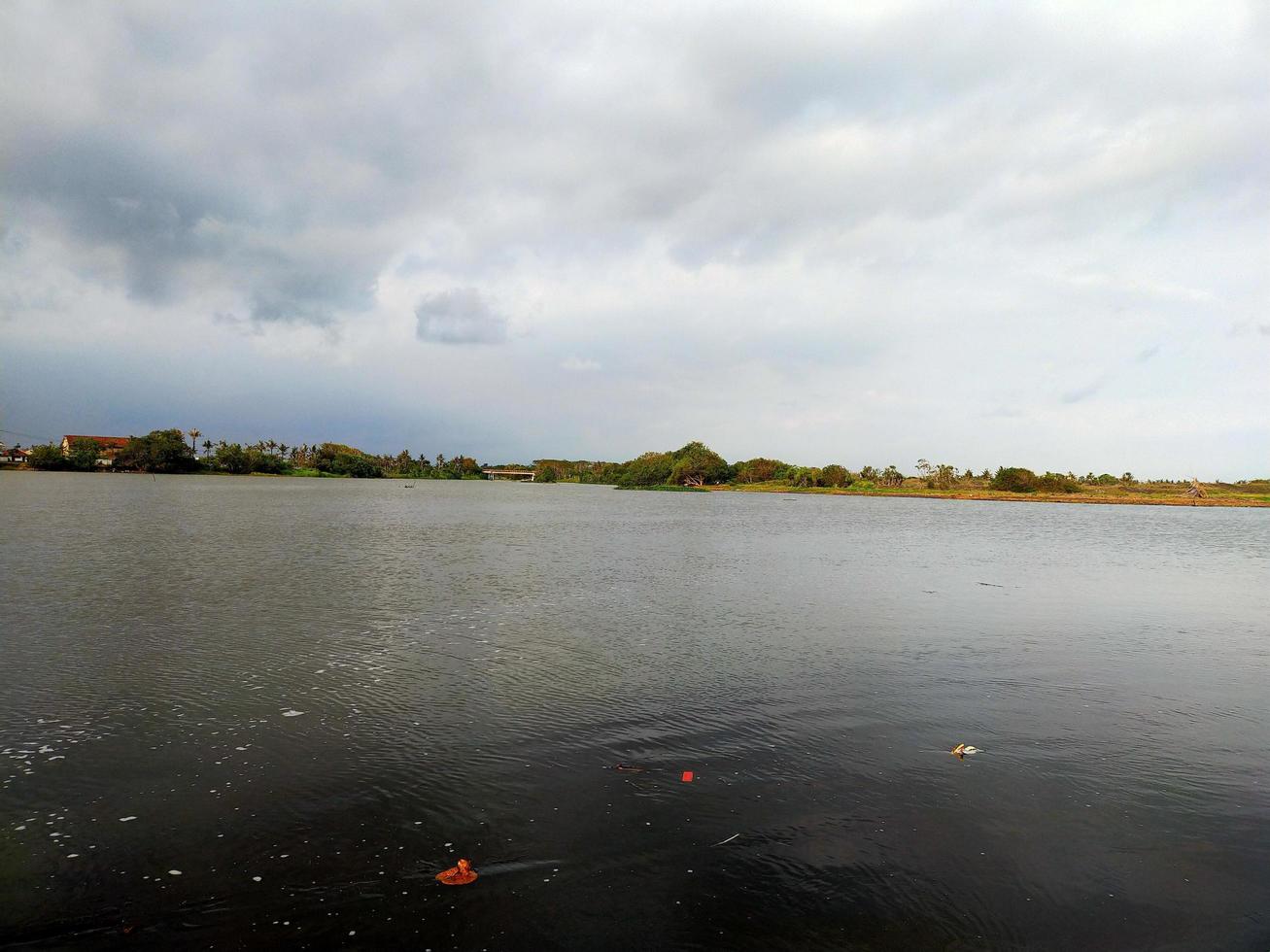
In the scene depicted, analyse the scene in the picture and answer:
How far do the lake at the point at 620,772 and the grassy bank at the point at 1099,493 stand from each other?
13897 centimetres

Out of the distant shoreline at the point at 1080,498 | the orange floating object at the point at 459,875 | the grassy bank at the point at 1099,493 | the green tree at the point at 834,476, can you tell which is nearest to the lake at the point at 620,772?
the orange floating object at the point at 459,875

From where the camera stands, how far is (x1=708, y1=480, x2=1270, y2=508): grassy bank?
140500mm

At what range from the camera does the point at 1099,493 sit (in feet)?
497

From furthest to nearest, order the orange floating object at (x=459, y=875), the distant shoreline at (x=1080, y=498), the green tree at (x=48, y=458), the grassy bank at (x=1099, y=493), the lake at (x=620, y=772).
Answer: the green tree at (x=48, y=458) < the grassy bank at (x=1099, y=493) < the distant shoreline at (x=1080, y=498) < the orange floating object at (x=459, y=875) < the lake at (x=620, y=772)

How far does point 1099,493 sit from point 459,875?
6986 inches

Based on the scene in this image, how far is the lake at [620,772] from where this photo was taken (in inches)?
250

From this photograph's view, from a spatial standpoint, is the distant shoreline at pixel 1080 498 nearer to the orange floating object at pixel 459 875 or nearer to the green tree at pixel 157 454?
the orange floating object at pixel 459 875

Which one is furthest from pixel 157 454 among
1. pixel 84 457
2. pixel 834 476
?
pixel 834 476

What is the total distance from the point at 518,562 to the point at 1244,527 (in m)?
79.5

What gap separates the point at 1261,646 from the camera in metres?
18.1

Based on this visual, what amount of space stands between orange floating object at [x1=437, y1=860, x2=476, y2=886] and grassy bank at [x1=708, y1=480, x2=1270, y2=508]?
158 metres

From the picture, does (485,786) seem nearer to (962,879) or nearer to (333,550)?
(962,879)

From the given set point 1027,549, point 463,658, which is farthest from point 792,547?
point 463,658

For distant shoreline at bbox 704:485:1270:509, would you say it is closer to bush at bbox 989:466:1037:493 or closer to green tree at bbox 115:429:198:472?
bush at bbox 989:466:1037:493
